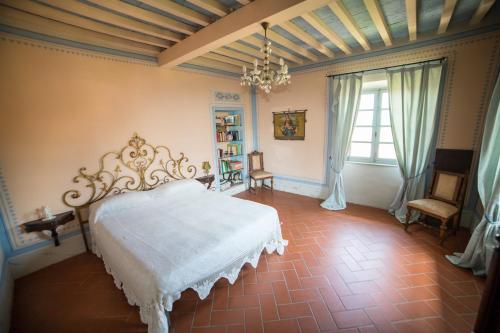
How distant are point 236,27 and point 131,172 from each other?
254 centimetres

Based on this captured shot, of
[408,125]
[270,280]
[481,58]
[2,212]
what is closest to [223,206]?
[270,280]

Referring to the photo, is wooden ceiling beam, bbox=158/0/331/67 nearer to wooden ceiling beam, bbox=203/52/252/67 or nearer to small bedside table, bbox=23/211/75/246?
wooden ceiling beam, bbox=203/52/252/67

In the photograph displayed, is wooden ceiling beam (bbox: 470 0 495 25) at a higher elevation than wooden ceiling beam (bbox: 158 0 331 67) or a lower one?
higher

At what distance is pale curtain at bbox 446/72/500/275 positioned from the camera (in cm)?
201

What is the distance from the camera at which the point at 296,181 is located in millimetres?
4684

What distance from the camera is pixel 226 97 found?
437 cm

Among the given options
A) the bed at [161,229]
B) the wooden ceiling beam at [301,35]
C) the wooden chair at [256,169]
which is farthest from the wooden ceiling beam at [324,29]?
the wooden chair at [256,169]

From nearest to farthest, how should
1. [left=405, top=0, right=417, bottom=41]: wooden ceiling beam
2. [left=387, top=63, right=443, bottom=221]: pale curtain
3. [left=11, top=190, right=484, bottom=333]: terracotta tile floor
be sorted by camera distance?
[left=11, top=190, right=484, bottom=333]: terracotta tile floor, [left=405, top=0, right=417, bottom=41]: wooden ceiling beam, [left=387, top=63, right=443, bottom=221]: pale curtain

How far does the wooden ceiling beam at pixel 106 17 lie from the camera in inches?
72.9

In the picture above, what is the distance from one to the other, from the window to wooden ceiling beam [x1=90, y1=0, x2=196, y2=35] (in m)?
3.12

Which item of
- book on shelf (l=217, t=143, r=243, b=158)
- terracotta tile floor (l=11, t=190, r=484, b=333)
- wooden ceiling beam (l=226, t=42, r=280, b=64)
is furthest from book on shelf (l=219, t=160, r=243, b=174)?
terracotta tile floor (l=11, t=190, r=484, b=333)

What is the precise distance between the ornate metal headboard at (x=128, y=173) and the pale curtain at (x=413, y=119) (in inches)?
147

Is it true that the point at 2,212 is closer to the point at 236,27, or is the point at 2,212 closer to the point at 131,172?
the point at 131,172

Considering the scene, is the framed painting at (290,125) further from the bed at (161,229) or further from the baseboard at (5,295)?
the baseboard at (5,295)
